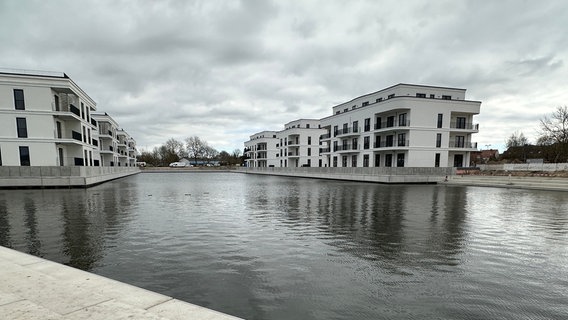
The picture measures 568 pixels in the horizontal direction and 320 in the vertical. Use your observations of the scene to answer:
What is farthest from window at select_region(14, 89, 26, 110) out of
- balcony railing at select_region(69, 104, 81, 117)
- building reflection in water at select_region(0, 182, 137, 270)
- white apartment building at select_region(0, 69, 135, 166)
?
building reflection in water at select_region(0, 182, 137, 270)

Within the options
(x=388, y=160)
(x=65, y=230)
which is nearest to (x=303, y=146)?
(x=388, y=160)

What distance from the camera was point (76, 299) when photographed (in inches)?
141

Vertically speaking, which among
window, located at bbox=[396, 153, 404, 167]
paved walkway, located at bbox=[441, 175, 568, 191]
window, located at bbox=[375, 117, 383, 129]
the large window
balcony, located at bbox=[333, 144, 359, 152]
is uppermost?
window, located at bbox=[375, 117, 383, 129]

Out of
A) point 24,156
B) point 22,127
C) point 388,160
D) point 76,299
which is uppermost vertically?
point 22,127

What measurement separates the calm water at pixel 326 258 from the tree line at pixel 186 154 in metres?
114

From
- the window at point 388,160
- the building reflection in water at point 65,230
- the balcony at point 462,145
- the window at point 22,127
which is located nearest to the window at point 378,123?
the window at point 388,160

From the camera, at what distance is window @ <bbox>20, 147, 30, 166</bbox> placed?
2986cm

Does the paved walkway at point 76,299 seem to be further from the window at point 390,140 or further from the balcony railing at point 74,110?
the window at point 390,140

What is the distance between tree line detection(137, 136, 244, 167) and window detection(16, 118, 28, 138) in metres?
92.7

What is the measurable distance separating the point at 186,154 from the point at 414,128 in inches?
4382

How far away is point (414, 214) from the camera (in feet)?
41.6

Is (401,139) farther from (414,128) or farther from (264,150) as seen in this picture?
(264,150)

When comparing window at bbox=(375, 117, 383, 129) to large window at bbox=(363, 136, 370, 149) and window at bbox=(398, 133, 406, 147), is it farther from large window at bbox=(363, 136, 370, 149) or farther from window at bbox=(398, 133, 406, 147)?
window at bbox=(398, 133, 406, 147)

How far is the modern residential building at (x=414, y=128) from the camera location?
38.1m
